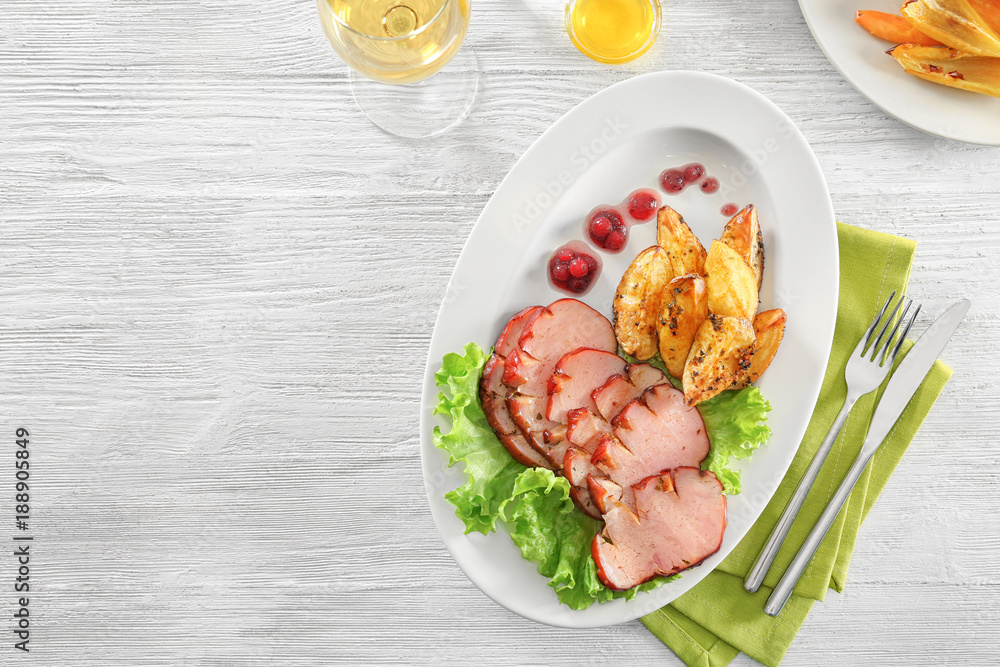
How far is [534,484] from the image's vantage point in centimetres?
158

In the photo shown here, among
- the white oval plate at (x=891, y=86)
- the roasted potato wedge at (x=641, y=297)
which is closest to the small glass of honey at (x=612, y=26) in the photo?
the white oval plate at (x=891, y=86)

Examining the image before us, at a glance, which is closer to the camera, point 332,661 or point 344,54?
point 344,54

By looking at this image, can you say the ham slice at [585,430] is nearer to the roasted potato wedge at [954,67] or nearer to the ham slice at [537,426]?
the ham slice at [537,426]

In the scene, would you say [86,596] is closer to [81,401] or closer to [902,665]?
[81,401]

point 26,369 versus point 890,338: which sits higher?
point 890,338

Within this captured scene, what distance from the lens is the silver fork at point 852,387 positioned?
1.81 m

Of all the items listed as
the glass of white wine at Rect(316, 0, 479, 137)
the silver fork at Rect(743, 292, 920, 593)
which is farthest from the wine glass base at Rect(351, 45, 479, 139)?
the silver fork at Rect(743, 292, 920, 593)

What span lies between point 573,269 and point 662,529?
0.74 metres

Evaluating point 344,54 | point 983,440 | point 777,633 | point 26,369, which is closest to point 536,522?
point 777,633

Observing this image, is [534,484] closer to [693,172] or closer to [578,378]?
[578,378]

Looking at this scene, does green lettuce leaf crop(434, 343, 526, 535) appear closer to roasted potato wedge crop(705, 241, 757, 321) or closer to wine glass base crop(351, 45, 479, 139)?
roasted potato wedge crop(705, 241, 757, 321)

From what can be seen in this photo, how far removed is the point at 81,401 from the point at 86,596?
0.62 m

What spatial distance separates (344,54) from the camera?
1510mm

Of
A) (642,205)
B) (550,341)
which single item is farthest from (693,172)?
(550,341)
